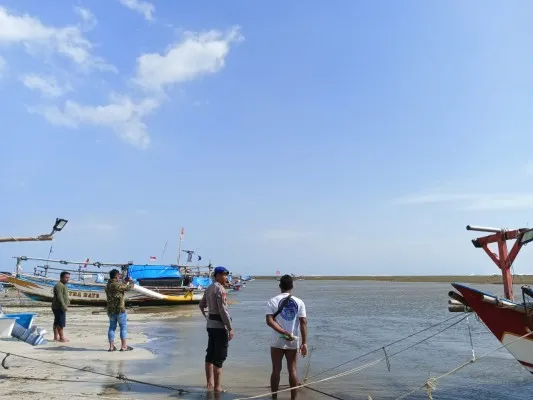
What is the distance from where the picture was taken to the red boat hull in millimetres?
7477

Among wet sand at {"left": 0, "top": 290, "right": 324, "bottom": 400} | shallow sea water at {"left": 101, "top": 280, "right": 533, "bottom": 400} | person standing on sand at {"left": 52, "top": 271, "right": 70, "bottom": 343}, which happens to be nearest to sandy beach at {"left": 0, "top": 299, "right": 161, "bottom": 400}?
wet sand at {"left": 0, "top": 290, "right": 324, "bottom": 400}

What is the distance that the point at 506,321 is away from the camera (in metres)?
7.66

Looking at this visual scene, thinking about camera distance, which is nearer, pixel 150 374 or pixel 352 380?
pixel 150 374

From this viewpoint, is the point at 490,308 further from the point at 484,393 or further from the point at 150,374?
the point at 150,374

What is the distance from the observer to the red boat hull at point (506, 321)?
748 centimetres

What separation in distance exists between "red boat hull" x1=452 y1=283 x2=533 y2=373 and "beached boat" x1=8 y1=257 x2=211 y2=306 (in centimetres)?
2042

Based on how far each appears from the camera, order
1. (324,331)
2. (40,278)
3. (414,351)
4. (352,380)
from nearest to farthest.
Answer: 1. (352,380)
2. (414,351)
3. (324,331)
4. (40,278)

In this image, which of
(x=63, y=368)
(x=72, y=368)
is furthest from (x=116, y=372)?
(x=63, y=368)

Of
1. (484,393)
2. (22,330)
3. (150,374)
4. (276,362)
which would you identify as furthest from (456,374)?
(22,330)

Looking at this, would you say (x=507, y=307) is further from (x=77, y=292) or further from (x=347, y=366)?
(x=77, y=292)

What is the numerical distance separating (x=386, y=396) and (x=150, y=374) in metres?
4.11

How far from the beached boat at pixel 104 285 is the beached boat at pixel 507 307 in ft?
66.8

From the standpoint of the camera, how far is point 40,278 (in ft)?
92.8

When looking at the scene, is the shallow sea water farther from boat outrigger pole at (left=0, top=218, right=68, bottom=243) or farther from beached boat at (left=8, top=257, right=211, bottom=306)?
beached boat at (left=8, top=257, right=211, bottom=306)
